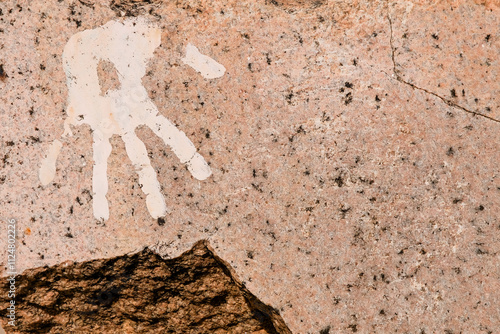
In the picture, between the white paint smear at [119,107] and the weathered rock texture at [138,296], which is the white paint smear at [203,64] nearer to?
the white paint smear at [119,107]

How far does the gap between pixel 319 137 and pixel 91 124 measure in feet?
2.49

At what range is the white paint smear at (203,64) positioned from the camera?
57.8 inches

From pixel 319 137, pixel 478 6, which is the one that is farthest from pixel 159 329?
pixel 478 6

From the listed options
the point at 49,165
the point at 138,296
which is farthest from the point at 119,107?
the point at 138,296

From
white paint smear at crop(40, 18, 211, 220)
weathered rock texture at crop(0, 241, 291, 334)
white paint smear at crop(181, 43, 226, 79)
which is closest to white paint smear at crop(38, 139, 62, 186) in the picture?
white paint smear at crop(40, 18, 211, 220)

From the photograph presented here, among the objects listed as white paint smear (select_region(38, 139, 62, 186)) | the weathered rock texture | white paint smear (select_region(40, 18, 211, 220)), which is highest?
white paint smear (select_region(40, 18, 211, 220))

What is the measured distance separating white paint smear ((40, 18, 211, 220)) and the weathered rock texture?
0.64 ft

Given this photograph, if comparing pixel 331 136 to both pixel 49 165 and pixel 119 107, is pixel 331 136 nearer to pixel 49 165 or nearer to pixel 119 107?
pixel 119 107

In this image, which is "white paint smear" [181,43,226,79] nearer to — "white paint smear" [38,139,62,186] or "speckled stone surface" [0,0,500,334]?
"speckled stone surface" [0,0,500,334]

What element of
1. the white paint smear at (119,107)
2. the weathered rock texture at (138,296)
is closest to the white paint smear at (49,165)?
the white paint smear at (119,107)

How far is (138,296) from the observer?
1.54 meters

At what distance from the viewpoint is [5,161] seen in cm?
150

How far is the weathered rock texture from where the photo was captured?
154 centimetres

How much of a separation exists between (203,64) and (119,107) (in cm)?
31
